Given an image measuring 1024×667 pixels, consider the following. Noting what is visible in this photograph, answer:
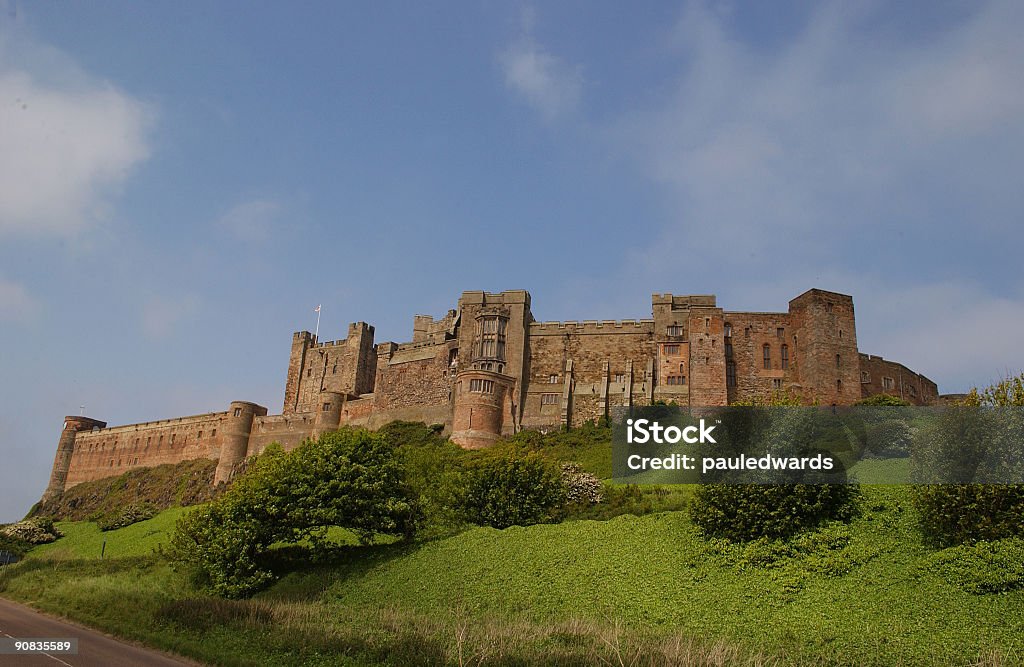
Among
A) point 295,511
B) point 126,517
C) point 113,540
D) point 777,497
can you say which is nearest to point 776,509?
point 777,497

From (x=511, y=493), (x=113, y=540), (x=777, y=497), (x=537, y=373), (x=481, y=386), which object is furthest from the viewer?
(x=537, y=373)

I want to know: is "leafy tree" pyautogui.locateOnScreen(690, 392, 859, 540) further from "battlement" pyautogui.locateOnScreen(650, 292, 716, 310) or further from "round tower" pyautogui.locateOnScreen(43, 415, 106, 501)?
"round tower" pyautogui.locateOnScreen(43, 415, 106, 501)

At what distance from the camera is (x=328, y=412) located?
227 feet

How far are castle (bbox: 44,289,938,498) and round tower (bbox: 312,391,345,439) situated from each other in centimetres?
11

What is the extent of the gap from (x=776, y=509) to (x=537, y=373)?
43.0 metres

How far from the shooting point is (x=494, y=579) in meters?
23.9

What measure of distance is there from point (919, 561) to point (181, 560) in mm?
25900

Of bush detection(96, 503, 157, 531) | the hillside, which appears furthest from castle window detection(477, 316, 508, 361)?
bush detection(96, 503, 157, 531)

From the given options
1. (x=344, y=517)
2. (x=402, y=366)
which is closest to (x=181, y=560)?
(x=344, y=517)

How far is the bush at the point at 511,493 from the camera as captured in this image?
30047mm

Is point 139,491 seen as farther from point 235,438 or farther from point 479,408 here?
point 479,408

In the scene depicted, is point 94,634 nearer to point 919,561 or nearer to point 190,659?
point 190,659

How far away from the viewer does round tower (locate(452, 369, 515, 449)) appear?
57.5 metres

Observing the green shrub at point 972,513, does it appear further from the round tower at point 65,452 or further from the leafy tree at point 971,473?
the round tower at point 65,452
